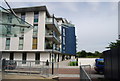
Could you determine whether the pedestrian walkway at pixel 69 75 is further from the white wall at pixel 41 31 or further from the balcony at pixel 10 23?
the white wall at pixel 41 31

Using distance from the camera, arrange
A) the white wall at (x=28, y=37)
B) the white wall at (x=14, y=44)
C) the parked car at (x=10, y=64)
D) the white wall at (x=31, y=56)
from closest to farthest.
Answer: the parked car at (x=10, y=64) < the white wall at (x=28, y=37) < the white wall at (x=31, y=56) < the white wall at (x=14, y=44)

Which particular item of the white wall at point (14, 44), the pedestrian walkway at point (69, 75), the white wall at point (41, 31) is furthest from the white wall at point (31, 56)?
the pedestrian walkway at point (69, 75)

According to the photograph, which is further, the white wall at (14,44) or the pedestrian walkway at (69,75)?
the white wall at (14,44)

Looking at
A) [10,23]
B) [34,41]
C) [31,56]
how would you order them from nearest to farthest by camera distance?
[10,23] < [34,41] < [31,56]

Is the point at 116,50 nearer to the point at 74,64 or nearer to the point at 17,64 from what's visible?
the point at 17,64

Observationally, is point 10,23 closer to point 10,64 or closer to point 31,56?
point 10,64

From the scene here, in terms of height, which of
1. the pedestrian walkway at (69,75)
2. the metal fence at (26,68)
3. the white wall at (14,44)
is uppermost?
the white wall at (14,44)

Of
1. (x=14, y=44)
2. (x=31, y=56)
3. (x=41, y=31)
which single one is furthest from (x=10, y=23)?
(x=14, y=44)

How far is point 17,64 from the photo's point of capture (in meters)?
15.8

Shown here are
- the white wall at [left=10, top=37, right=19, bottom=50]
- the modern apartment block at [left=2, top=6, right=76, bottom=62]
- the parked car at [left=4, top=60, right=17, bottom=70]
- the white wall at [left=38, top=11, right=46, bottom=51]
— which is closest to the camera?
the parked car at [left=4, top=60, right=17, bottom=70]

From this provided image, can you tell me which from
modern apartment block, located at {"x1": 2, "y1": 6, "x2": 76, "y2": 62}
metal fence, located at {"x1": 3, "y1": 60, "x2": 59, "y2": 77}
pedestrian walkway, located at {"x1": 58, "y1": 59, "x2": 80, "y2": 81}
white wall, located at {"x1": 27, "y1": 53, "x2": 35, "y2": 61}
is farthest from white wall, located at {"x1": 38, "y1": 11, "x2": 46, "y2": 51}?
metal fence, located at {"x1": 3, "y1": 60, "x2": 59, "y2": 77}

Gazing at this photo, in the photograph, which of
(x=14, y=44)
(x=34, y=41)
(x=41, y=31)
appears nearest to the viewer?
(x=41, y=31)

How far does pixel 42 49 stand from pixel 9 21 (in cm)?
2183

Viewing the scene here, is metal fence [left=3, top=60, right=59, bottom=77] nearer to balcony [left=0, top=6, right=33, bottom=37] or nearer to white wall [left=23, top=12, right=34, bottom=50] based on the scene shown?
balcony [left=0, top=6, right=33, bottom=37]
